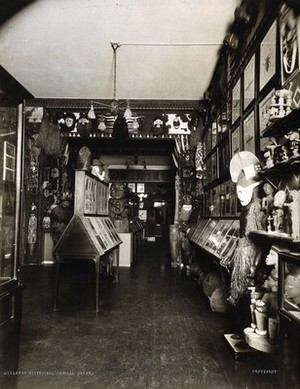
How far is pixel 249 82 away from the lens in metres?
3.48

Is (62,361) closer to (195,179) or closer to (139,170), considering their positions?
(195,179)

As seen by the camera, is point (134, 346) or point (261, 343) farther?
point (134, 346)

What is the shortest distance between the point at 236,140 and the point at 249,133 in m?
0.64

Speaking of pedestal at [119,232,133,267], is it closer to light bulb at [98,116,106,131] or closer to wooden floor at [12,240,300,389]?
wooden floor at [12,240,300,389]

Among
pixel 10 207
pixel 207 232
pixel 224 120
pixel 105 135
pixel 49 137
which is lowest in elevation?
pixel 207 232

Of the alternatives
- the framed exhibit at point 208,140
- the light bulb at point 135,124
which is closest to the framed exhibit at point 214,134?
the framed exhibit at point 208,140

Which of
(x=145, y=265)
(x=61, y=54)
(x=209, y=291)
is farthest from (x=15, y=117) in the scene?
(x=145, y=265)

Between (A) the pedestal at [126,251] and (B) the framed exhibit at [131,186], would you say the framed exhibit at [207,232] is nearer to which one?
(A) the pedestal at [126,251]

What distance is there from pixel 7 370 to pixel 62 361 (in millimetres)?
401

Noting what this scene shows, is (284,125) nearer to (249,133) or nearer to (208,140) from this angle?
(249,133)

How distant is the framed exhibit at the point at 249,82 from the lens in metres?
3.35

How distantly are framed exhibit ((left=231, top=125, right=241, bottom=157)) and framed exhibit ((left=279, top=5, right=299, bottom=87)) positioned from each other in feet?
4.72

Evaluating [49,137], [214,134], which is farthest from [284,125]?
[49,137]

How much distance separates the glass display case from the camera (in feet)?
5.42
